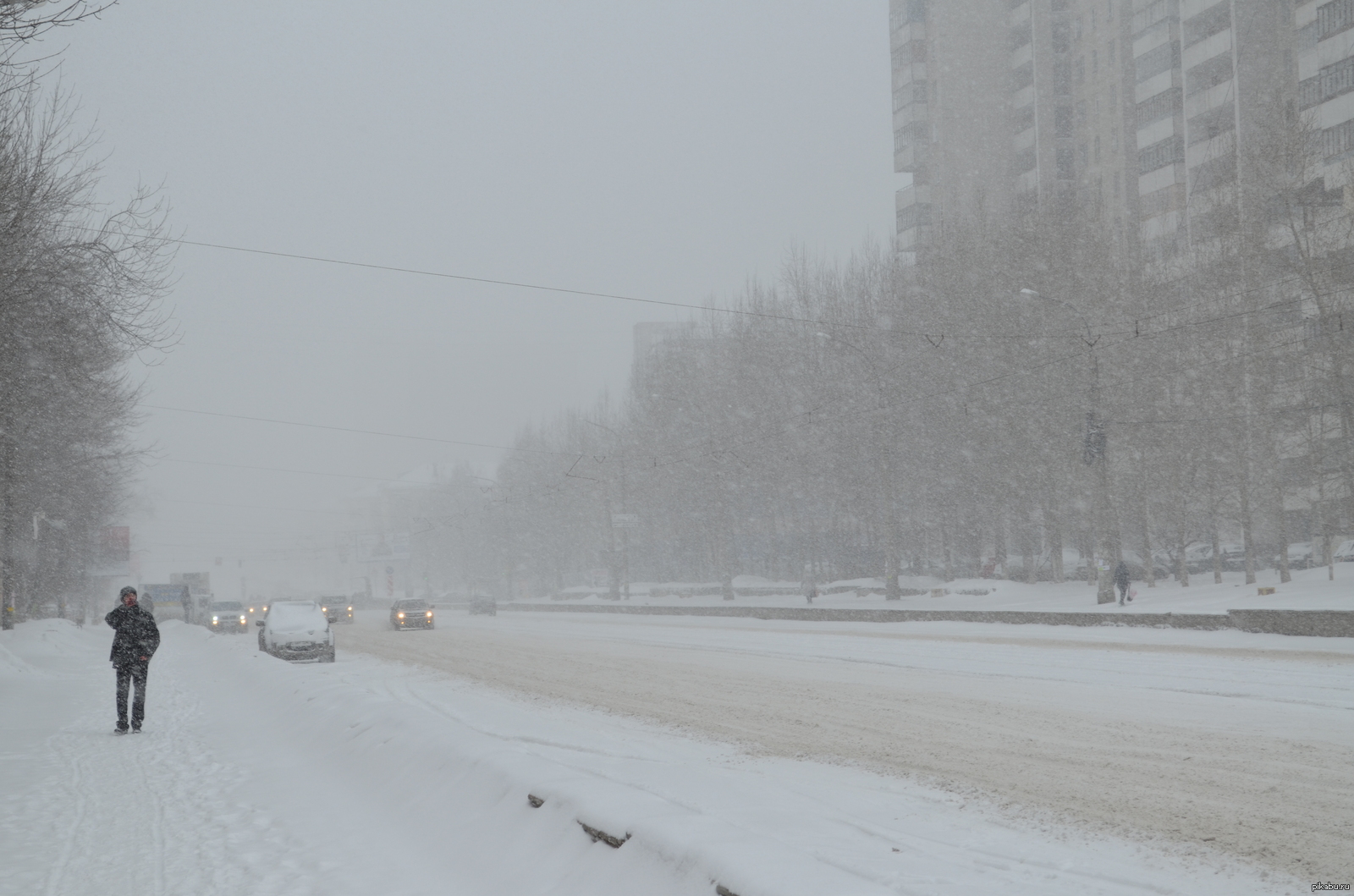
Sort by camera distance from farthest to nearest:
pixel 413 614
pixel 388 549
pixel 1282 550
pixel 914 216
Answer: pixel 388 549
pixel 914 216
pixel 413 614
pixel 1282 550

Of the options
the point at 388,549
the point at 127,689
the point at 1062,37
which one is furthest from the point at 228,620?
the point at 1062,37

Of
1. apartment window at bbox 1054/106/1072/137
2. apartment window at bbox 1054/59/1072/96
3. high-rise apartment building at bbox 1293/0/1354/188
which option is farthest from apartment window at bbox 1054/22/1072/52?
high-rise apartment building at bbox 1293/0/1354/188

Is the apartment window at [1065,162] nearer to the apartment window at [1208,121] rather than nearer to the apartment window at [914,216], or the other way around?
the apartment window at [914,216]

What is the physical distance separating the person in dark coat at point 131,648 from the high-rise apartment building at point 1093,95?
42.1 m

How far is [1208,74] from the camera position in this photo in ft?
200

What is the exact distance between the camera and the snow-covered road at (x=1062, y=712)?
8438 millimetres

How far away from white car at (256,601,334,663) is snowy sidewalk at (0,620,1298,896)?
15.7 m

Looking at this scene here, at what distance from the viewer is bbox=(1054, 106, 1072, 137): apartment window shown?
254ft

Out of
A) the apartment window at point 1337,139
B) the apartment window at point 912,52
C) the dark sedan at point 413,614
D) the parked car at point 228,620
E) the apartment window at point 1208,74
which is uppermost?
the apartment window at point 912,52

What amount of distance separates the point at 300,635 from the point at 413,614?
834 inches

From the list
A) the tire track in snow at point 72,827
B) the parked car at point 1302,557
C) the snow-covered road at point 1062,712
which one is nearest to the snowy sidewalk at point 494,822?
the tire track in snow at point 72,827

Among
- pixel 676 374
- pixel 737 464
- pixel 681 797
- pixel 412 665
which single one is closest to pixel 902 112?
pixel 676 374

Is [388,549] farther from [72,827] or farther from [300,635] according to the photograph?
[72,827]

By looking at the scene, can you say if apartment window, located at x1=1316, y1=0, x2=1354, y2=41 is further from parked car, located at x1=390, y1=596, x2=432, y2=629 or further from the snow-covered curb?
parked car, located at x1=390, y1=596, x2=432, y2=629
